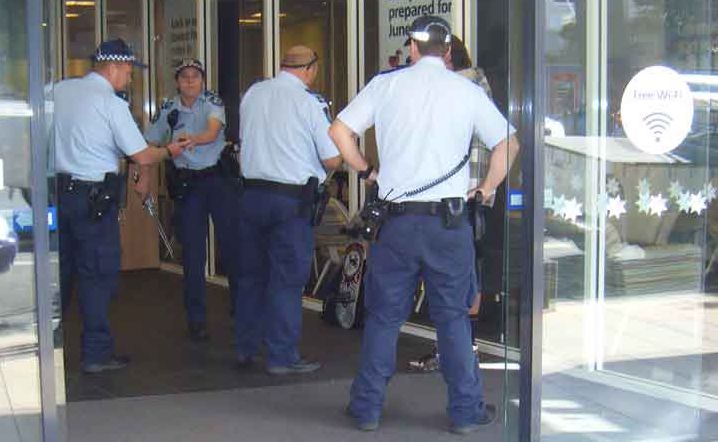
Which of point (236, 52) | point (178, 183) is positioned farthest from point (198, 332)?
point (236, 52)

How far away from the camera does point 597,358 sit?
4191 mm

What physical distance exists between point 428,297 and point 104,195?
70.0 inches

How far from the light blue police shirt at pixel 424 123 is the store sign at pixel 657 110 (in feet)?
1.69

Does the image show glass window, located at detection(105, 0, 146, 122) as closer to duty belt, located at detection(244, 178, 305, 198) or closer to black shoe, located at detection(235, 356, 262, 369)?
black shoe, located at detection(235, 356, 262, 369)

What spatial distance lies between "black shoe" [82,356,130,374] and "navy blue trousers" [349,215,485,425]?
1.64 meters

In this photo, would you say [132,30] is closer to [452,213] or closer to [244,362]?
[244,362]

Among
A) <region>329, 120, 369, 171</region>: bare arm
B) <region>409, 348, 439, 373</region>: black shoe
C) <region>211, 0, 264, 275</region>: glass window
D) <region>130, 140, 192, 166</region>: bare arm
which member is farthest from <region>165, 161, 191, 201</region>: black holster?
<region>329, 120, 369, 171</region>: bare arm

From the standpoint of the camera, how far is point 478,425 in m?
4.66

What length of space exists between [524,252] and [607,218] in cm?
46

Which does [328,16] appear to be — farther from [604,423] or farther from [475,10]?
[604,423]

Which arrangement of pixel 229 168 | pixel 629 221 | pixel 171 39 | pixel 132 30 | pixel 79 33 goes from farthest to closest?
1. pixel 79 33
2. pixel 132 30
3. pixel 171 39
4. pixel 229 168
5. pixel 629 221

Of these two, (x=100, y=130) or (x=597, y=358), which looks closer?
(x=597, y=358)

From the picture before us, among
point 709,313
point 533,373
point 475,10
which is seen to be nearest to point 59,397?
point 533,373

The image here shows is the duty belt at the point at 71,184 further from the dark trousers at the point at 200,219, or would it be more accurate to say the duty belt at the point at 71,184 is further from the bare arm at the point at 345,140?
the bare arm at the point at 345,140
